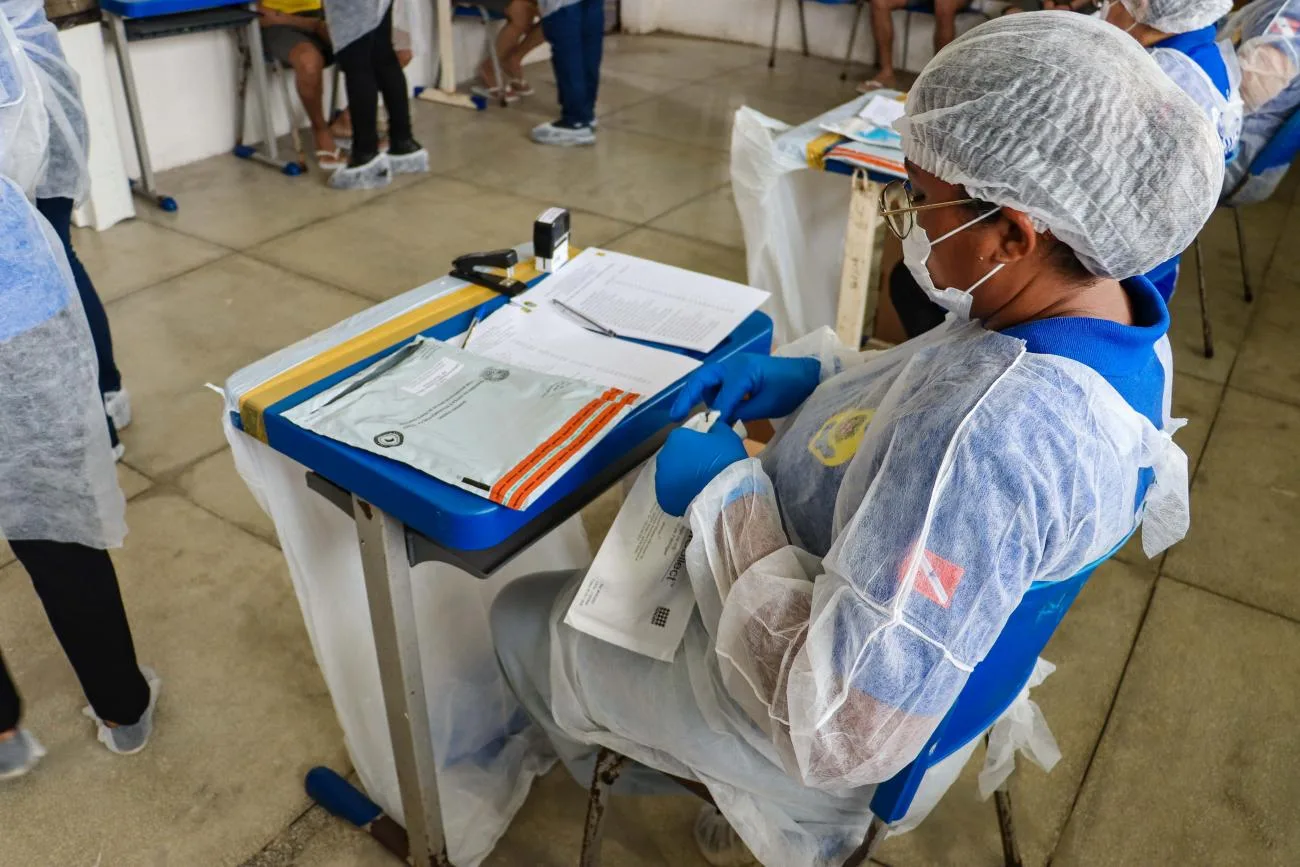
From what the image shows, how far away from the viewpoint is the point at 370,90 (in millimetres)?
3824

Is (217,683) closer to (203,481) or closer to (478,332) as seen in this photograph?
(203,481)

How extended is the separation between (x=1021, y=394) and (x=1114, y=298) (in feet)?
0.67

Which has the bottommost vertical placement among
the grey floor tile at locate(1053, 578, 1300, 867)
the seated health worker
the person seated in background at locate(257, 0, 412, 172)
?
the grey floor tile at locate(1053, 578, 1300, 867)

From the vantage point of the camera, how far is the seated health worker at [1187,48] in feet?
6.49

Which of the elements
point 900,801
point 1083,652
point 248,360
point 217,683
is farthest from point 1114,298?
point 248,360

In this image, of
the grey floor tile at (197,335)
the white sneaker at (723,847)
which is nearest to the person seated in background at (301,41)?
the grey floor tile at (197,335)

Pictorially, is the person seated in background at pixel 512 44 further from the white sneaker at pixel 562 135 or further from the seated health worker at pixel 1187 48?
the seated health worker at pixel 1187 48

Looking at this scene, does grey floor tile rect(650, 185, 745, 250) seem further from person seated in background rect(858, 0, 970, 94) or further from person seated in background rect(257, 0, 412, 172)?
person seated in background rect(858, 0, 970, 94)

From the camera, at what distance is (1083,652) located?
2021mm

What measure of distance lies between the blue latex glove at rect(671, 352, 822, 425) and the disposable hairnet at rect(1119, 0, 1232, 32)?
1.26m

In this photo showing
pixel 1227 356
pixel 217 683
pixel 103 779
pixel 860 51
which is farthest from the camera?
pixel 860 51

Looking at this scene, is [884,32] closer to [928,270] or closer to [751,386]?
[751,386]

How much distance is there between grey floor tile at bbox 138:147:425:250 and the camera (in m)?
3.56

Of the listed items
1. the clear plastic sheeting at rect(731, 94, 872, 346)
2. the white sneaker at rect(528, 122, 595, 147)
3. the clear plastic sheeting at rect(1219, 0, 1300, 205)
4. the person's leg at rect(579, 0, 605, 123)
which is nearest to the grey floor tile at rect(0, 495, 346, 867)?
the clear plastic sheeting at rect(731, 94, 872, 346)
